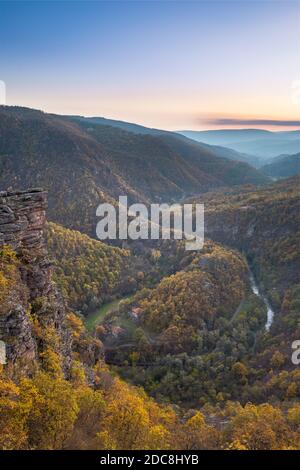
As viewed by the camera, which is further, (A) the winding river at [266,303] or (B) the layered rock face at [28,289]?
(A) the winding river at [266,303]

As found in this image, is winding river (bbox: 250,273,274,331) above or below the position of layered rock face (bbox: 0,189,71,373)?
below

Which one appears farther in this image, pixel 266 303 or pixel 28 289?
pixel 266 303

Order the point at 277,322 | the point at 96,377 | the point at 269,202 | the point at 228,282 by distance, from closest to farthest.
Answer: the point at 96,377 → the point at 277,322 → the point at 228,282 → the point at 269,202

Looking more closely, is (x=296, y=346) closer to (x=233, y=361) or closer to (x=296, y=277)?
(x=233, y=361)

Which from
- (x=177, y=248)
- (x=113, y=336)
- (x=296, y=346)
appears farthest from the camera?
(x=177, y=248)

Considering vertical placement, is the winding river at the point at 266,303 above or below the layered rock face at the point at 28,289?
below

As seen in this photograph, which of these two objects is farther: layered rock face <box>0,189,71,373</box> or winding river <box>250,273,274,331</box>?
winding river <box>250,273,274,331</box>
